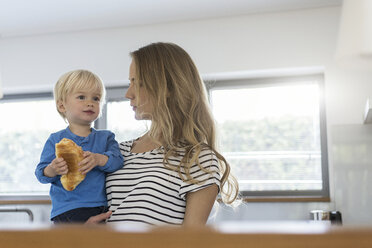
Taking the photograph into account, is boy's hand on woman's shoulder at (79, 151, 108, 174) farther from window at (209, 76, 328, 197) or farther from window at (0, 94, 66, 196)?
window at (0, 94, 66, 196)

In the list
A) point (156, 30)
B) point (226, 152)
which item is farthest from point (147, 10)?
point (226, 152)

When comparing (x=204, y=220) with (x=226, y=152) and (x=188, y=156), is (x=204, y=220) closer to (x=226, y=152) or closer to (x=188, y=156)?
(x=188, y=156)

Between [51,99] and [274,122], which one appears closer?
[274,122]

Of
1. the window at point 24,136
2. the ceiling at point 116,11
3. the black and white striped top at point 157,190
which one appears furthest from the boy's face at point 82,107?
the window at point 24,136

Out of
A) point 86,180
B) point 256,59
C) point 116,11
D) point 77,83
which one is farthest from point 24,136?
point 86,180

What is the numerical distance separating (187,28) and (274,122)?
1.06 metres

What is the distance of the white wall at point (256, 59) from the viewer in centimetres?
323

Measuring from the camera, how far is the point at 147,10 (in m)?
3.57

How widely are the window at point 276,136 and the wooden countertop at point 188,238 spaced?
3.54m

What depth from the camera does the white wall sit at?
323 cm

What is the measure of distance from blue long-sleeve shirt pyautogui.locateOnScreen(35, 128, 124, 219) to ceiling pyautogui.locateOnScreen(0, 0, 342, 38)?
2.06 metres

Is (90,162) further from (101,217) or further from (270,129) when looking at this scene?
(270,129)

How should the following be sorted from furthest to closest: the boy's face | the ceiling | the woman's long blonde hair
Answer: the ceiling
the boy's face
the woman's long blonde hair

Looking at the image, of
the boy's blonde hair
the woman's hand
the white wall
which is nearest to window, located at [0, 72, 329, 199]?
the white wall
